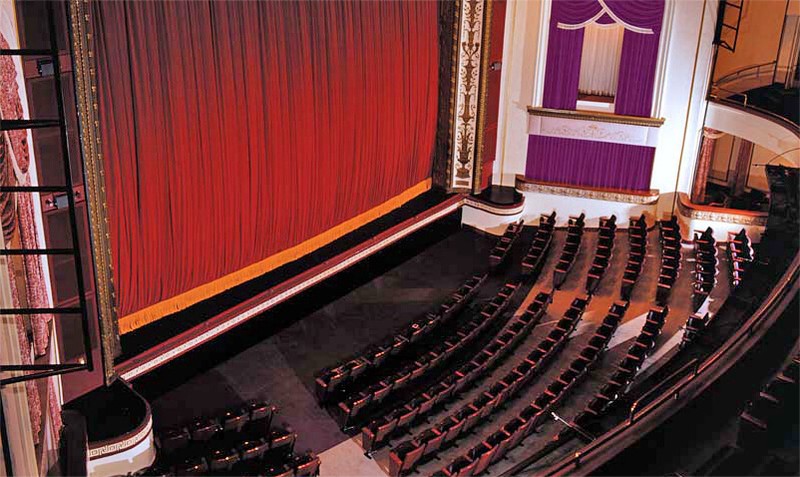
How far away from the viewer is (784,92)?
12.2 m

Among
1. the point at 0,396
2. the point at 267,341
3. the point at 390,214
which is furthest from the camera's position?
the point at 390,214

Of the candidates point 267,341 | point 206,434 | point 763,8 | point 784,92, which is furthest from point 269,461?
point 763,8

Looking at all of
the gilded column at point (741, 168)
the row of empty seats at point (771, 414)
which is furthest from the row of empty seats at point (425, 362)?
the gilded column at point (741, 168)

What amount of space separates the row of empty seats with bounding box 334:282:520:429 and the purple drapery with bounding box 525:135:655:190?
11.3ft

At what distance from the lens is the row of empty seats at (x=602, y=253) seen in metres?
10.2

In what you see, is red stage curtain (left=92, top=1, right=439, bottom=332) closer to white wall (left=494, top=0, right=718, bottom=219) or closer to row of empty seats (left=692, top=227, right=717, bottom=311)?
white wall (left=494, top=0, right=718, bottom=219)

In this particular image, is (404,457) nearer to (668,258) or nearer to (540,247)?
(540,247)

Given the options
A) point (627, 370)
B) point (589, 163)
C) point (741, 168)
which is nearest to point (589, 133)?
point (589, 163)

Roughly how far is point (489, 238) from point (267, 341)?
4.45 meters

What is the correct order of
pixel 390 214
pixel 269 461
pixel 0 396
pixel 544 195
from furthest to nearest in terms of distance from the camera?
pixel 544 195, pixel 390 214, pixel 269 461, pixel 0 396

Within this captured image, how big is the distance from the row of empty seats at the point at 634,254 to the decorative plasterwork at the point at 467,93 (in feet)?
8.59

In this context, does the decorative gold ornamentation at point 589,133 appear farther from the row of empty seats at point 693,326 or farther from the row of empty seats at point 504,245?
the row of empty seats at point 693,326

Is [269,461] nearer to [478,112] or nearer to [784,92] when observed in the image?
[478,112]

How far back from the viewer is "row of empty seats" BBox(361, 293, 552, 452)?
7.64 meters
